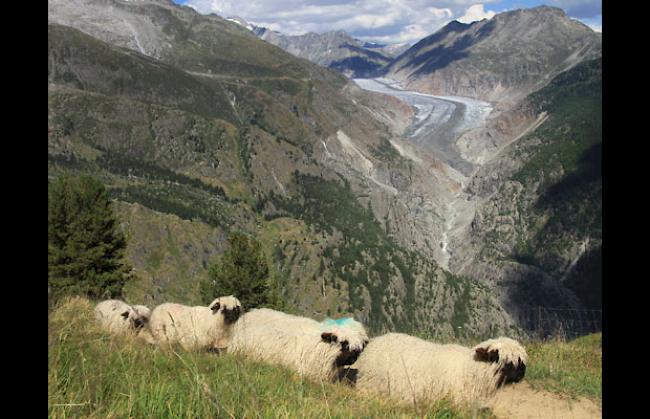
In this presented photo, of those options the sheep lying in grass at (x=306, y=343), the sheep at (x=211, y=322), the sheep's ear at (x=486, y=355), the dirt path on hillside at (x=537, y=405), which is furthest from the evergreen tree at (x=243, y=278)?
the dirt path on hillside at (x=537, y=405)

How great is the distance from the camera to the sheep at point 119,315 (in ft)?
47.7

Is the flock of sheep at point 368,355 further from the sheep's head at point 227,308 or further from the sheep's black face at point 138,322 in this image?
the sheep's black face at point 138,322

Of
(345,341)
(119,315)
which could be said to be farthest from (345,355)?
(119,315)

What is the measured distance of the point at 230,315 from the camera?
50.0ft

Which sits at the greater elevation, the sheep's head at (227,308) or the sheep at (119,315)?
the sheep's head at (227,308)

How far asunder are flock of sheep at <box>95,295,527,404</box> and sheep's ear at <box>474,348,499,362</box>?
0.07 ft

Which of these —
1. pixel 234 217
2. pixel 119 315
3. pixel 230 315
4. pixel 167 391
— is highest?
pixel 167 391

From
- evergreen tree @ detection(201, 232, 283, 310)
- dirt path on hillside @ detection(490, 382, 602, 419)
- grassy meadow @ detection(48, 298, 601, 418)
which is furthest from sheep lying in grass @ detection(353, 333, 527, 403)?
evergreen tree @ detection(201, 232, 283, 310)

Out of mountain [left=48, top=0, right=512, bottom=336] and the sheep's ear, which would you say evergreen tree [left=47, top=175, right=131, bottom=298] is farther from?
mountain [left=48, top=0, right=512, bottom=336]

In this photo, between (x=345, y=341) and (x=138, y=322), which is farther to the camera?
(x=138, y=322)

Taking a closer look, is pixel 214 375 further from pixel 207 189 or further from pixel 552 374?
pixel 207 189

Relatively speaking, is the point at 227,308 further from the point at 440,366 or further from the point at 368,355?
the point at 440,366

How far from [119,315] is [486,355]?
11131mm
